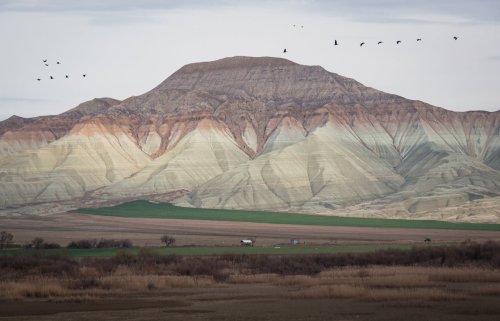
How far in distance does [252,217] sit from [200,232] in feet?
99.2

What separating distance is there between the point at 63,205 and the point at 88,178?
66.2 ft

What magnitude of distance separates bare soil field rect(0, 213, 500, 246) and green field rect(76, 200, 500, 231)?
19.3 feet

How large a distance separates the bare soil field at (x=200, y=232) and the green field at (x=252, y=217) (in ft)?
19.3

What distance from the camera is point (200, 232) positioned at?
377ft

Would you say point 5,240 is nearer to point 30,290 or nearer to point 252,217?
point 30,290

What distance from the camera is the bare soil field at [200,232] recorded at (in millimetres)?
101000

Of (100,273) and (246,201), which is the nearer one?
(100,273)

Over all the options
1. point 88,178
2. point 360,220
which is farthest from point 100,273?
point 88,178

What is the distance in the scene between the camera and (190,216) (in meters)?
146

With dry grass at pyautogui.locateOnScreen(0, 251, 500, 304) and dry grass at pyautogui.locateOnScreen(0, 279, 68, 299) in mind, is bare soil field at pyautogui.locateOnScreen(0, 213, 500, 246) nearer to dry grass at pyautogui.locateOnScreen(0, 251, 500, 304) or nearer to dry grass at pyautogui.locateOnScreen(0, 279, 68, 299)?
dry grass at pyautogui.locateOnScreen(0, 251, 500, 304)

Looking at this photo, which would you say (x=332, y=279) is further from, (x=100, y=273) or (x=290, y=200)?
(x=290, y=200)

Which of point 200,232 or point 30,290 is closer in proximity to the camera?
point 30,290

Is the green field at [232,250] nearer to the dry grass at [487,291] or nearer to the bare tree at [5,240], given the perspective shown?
the bare tree at [5,240]

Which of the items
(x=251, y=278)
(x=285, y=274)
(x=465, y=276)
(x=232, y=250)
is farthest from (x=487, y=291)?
(x=232, y=250)
